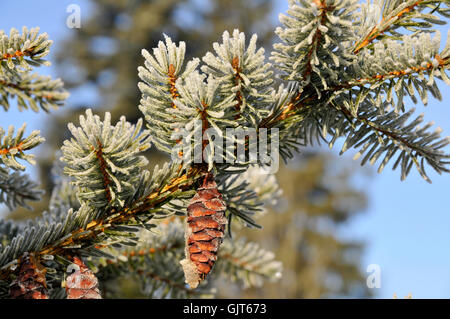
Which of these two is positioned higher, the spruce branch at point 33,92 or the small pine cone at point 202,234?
the spruce branch at point 33,92

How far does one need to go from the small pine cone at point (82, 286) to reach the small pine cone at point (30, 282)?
5cm

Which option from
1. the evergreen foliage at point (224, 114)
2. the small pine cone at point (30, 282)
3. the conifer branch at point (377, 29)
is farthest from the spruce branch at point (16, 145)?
the conifer branch at point (377, 29)

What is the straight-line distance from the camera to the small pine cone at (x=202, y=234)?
0.57 m

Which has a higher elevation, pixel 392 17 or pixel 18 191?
pixel 392 17

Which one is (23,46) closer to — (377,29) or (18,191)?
(18,191)

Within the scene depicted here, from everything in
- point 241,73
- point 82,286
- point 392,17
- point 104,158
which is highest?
point 392,17

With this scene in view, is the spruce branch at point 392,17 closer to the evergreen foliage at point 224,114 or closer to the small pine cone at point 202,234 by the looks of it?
the evergreen foliage at point 224,114

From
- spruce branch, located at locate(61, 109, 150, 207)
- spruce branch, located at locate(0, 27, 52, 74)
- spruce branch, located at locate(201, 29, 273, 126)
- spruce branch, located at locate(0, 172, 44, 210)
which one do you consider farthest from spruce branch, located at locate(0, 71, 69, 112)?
spruce branch, located at locate(201, 29, 273, 126)

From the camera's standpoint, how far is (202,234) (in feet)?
1.88

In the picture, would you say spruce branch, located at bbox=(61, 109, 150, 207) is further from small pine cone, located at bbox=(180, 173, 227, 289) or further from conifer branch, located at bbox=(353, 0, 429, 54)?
conifer branch, located at bbox=(353, 0, 429, 54)

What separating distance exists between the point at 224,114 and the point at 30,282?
1.18ft

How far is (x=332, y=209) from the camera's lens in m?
10.2

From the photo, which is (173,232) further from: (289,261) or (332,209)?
(332,209)

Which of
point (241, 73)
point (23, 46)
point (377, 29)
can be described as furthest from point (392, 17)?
point (23, 46)
